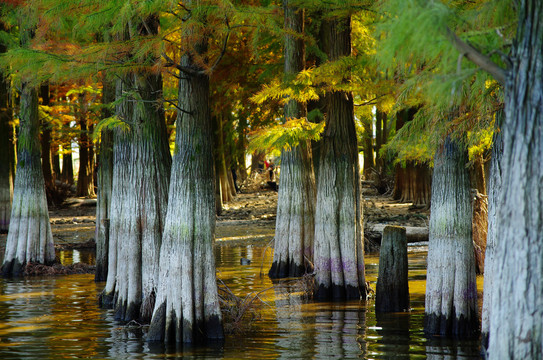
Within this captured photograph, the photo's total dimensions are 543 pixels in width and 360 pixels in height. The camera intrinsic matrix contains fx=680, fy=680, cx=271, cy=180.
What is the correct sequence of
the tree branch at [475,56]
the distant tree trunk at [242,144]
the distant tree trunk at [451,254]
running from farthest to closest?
the distant tree trunk at [242,144]
the distant tree trunk at [451,254]
the tree branch at [475,56]

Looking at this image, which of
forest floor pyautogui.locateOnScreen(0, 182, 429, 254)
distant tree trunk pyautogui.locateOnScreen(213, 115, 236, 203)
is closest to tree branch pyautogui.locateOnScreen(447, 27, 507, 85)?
forest floor pyautogui.locateOnScreen(0, 182, 429, 254)

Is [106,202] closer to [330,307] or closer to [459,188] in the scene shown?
[330,307]

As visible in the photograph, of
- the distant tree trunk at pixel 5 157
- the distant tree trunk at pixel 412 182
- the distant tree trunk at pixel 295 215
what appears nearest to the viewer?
the distant tree trunk at pixel 295 215

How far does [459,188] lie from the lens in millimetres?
9734

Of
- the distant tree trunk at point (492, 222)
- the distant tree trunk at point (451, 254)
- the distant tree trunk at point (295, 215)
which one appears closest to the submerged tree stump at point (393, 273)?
the distant tree trunk at point (451, 254)

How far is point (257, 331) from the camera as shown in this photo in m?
10.7

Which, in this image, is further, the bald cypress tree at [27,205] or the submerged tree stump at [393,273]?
the bald cypress tree at [27,205]

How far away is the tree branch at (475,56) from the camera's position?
506 cm

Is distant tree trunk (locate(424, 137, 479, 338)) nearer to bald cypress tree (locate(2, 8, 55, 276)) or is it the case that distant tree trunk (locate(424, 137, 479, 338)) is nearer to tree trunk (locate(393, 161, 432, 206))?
bald cypress tree (locate(2, 8, 55, 276))

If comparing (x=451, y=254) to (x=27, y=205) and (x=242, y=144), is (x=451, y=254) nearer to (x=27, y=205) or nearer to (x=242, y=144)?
(x=27, y=205)

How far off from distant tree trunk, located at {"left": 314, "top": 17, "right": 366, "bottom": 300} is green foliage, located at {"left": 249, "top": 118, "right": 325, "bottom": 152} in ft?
3.27

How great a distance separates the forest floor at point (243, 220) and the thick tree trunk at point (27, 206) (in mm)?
4498

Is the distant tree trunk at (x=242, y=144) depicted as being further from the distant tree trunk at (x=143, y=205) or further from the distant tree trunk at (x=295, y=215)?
the distant tree trunk at (x=143, y=205)

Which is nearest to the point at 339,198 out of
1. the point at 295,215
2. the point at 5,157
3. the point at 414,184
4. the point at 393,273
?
the point at 393,273
